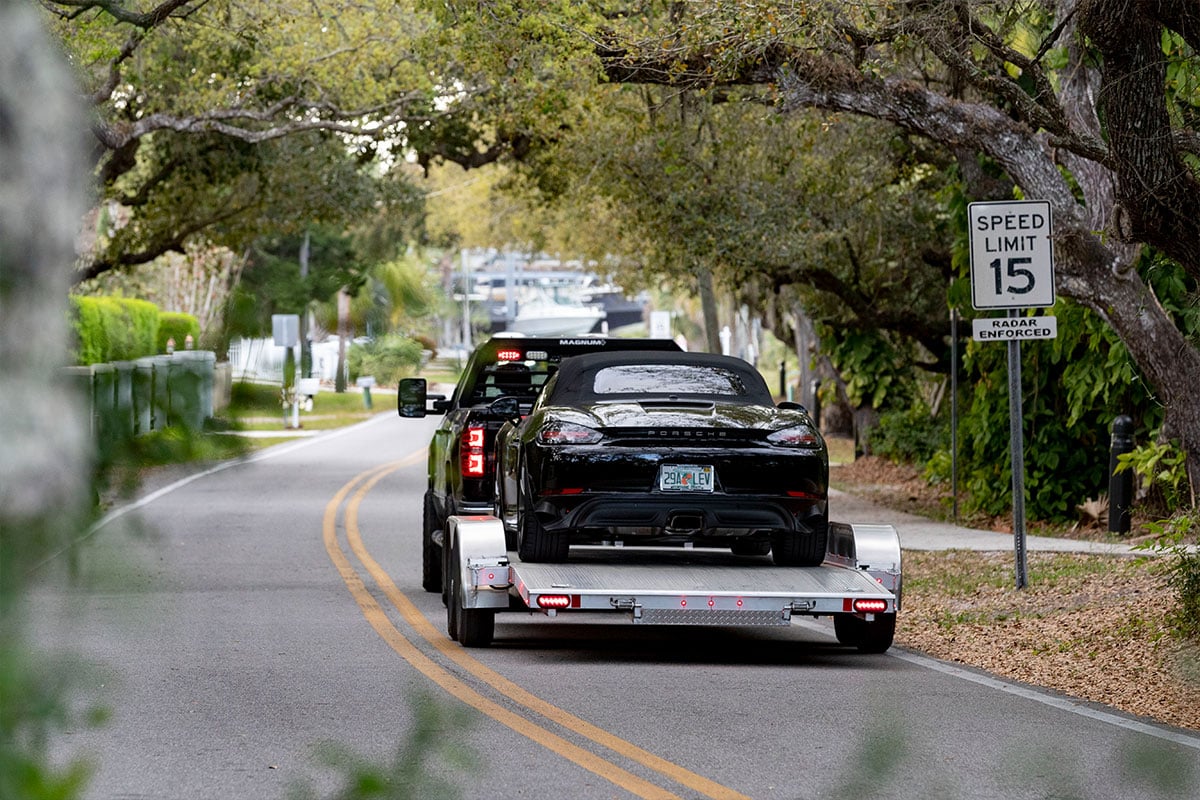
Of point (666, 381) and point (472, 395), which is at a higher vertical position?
point (666, 381)

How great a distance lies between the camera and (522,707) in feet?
31.9

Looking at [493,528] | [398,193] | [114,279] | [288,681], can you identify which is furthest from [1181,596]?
[114,279]

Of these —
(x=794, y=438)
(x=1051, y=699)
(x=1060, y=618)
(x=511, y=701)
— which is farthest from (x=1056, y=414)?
(x=511, y=701)

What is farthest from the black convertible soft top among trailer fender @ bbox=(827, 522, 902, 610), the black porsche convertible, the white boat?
the white boat

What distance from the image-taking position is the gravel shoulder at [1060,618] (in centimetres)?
1090

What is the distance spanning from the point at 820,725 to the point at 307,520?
1525 centimetres

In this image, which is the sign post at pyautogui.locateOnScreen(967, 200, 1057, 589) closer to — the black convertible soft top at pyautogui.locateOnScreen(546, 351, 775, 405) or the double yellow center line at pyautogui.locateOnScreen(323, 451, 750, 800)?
the black convertible soft top at pyautogui.locateOnScreen(546, 351, 775, 405)

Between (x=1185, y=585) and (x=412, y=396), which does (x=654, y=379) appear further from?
(x=1185, y=585)

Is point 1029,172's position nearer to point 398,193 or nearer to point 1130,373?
point 1130,373

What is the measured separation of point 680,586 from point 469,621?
161cm

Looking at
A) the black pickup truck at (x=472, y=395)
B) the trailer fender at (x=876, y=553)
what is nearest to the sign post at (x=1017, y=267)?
the black pickup truck at (x=472, y=395)

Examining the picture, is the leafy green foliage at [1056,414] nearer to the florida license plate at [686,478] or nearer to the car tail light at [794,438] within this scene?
the car tail light at [794,438]

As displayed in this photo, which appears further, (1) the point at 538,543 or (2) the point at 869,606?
(1) the point at 538,543

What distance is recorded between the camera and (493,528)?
39.6 feet
